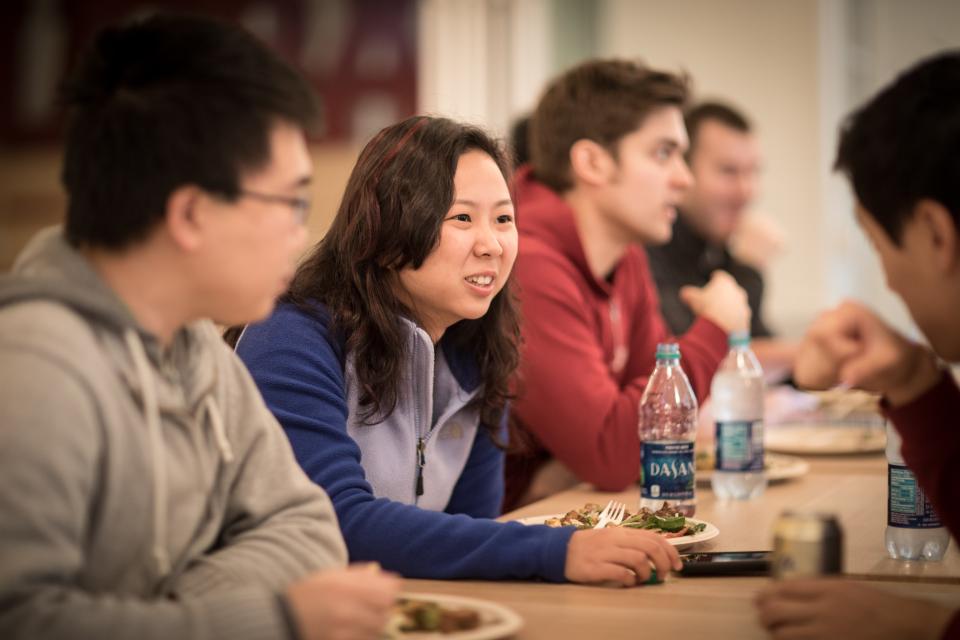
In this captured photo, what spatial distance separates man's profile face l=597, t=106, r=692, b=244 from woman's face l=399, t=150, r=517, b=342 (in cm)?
77

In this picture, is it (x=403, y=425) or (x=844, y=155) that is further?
(x=403, y=425)

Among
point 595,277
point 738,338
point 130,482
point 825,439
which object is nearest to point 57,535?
point 130,482

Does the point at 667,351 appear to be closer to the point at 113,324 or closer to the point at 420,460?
the point at 420,460

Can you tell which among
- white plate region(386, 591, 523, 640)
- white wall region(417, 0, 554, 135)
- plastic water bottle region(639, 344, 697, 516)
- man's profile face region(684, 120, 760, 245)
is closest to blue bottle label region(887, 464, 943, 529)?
plastic water bottle region(639, 344, 697, 516)

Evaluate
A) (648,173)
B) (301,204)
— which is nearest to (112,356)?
(301,204)

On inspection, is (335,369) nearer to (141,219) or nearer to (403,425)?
(403,425)

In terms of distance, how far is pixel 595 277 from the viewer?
227cm

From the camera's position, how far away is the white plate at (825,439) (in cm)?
238

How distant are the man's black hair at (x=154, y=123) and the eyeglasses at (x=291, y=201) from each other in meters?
0.02

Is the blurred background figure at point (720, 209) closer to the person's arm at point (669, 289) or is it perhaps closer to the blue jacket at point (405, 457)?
the person's arm at point (669, 289)

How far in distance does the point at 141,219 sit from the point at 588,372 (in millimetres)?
1188

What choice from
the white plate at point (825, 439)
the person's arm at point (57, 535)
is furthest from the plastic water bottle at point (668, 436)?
the person's arm at point (57, 535)

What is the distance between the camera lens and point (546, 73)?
509 cm

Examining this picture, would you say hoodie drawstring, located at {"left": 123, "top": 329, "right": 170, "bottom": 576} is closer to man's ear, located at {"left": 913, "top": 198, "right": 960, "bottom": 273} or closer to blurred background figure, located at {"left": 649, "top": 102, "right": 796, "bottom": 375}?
man's ear, located at {"left": 913, "top": 198, "right": 960, "bottom": 273}
